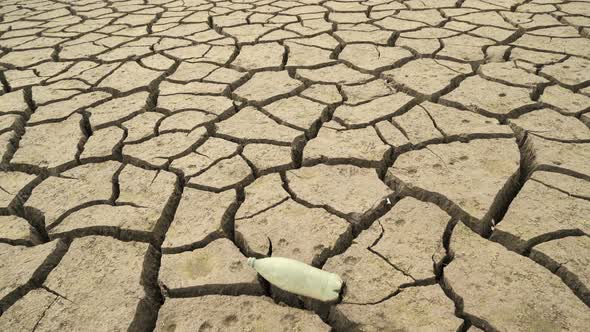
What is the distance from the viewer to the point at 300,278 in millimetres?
1181

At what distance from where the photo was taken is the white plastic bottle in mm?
1166

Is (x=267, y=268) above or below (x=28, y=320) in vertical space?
above

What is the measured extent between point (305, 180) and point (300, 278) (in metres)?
0.54

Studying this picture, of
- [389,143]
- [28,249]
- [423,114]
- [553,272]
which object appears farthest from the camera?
[423,114]

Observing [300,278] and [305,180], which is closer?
[300,278]

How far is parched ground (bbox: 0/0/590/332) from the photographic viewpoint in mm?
1187

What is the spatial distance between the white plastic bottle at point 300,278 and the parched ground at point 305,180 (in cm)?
3

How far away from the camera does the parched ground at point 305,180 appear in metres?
1.19

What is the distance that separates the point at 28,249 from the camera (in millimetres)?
1404

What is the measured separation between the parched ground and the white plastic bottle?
3 cm

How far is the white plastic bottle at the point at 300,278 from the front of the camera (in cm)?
117

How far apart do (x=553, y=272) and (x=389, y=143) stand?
0.79 m

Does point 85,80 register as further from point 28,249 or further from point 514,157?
point 514,157

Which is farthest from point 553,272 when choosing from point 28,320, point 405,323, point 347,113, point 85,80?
point 85,80
